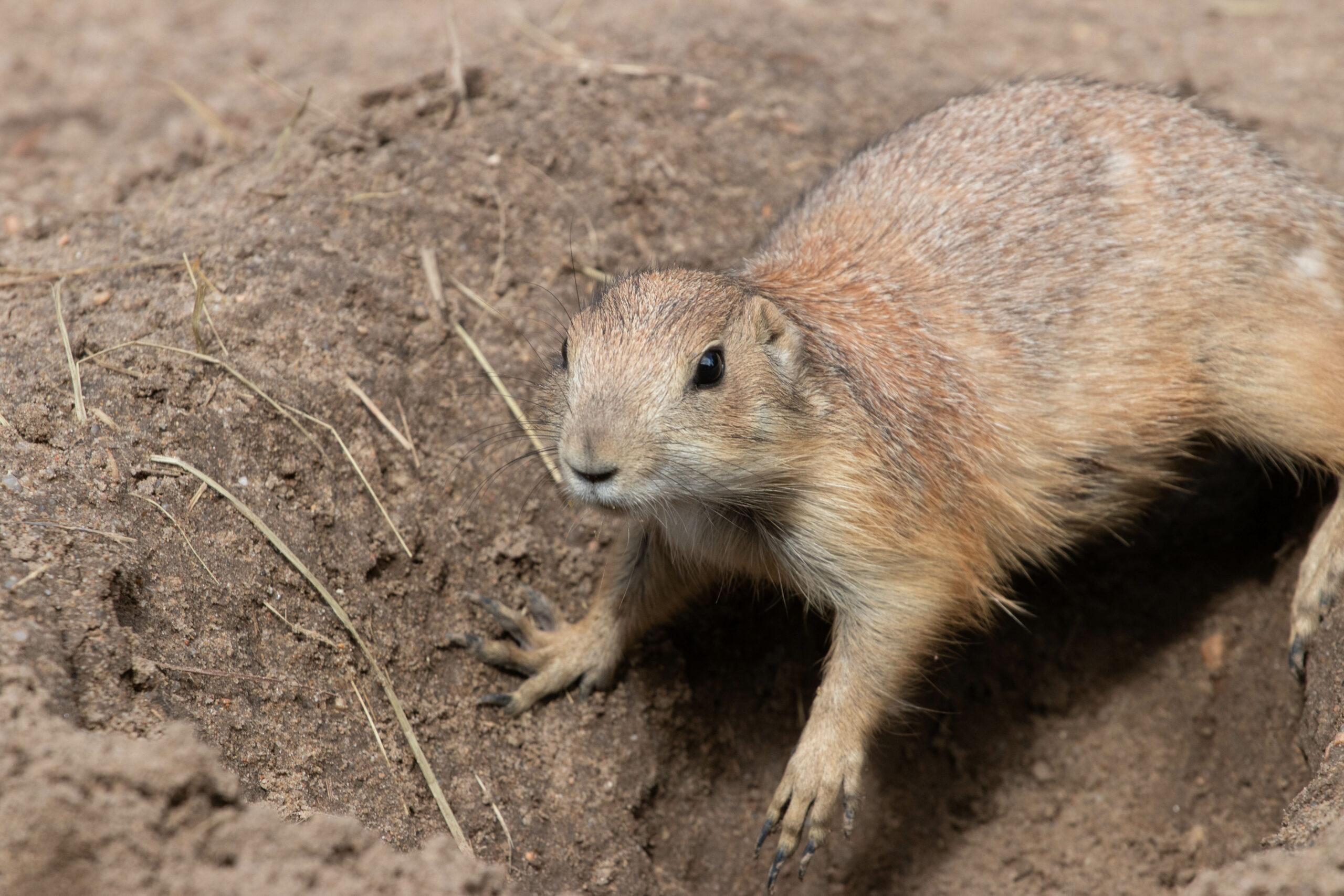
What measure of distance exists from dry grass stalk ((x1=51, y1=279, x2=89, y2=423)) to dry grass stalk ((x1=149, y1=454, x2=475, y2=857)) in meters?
0.27

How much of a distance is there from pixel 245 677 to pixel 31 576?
68 cm

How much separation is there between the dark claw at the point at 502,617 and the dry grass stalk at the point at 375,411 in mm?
594

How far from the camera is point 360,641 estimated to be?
3.71m

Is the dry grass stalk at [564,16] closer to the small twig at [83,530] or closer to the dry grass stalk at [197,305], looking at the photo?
the dry grass stalk at [197,305]

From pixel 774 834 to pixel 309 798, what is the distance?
2092 mm

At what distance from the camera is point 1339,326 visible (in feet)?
13.8

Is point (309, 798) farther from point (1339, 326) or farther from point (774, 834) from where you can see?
point (1339, 326)

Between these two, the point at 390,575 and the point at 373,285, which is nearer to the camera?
the point at 390,575

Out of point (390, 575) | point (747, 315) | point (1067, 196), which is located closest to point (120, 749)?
point (390, 575)

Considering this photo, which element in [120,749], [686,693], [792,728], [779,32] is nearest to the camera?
[120,749]

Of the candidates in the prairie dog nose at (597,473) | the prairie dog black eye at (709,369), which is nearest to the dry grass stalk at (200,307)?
the prairie dog nose at (597,473)

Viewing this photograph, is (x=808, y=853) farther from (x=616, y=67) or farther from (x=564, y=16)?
(x=564, y=16)

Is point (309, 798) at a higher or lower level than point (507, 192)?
lower

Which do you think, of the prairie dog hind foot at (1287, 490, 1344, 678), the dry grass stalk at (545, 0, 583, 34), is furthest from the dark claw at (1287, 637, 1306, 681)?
the dry grass stalk at (545, 0, 583, 34)
